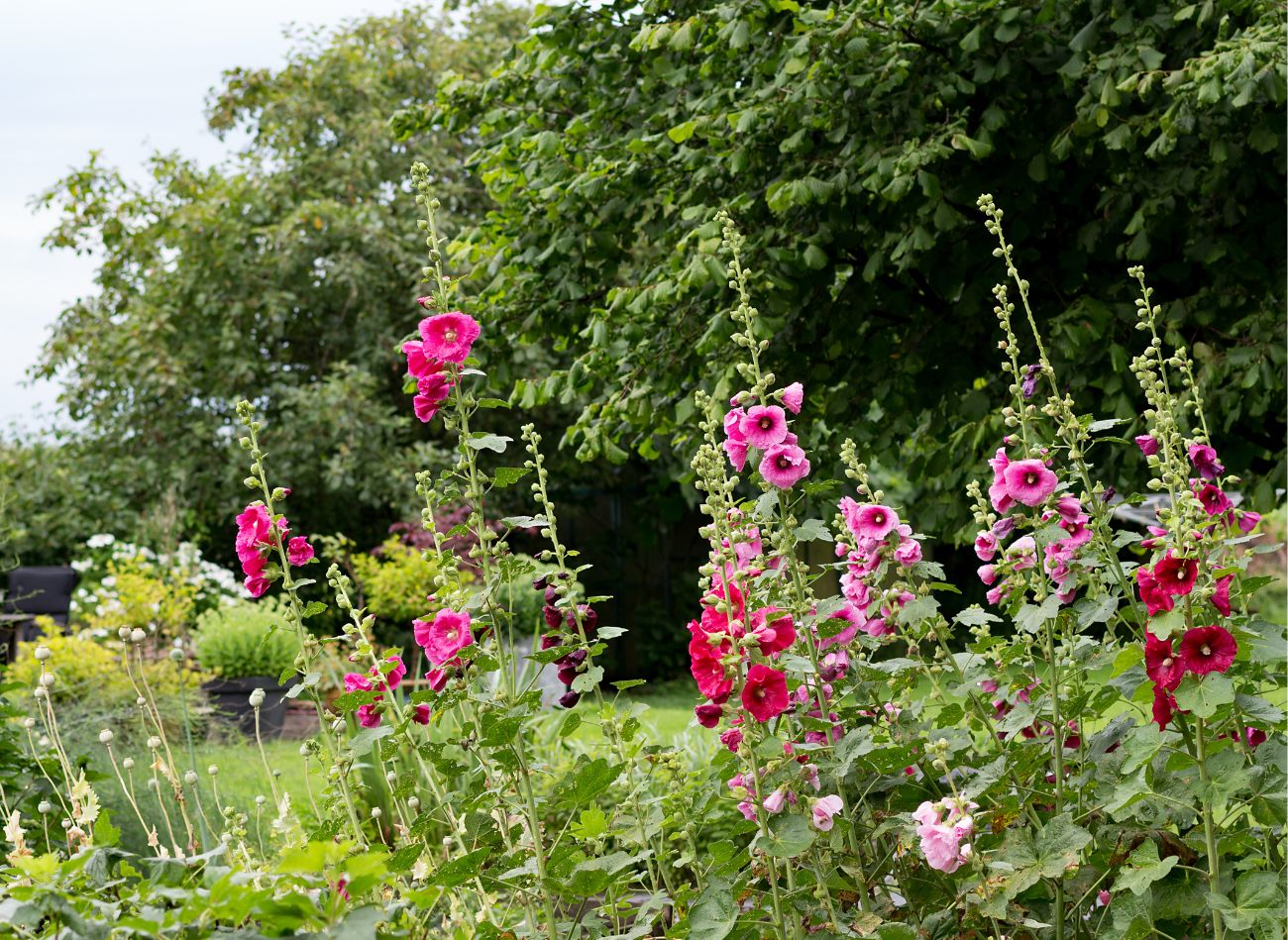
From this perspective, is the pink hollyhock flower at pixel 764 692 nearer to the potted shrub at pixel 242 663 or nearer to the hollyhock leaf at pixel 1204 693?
the hollyhock leaf at pixel 1204 693

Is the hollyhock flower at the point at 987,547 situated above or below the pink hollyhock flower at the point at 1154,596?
above

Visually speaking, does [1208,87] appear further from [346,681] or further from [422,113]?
[422,113]

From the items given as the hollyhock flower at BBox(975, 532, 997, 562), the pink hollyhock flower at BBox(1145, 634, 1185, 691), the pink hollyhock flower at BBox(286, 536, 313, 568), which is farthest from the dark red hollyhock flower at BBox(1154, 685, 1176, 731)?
the pink hollyhock flower at BBox(286, 536, 313, 568)

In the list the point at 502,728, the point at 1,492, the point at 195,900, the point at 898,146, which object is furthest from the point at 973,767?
the point at 1,492

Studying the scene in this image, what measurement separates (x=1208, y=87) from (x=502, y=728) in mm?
2698

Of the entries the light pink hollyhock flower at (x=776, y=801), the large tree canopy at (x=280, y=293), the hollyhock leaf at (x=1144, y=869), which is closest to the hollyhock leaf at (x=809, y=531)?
the light pink hollyhock flower at (x=776, y=801)

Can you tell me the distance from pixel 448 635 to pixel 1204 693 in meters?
1.01

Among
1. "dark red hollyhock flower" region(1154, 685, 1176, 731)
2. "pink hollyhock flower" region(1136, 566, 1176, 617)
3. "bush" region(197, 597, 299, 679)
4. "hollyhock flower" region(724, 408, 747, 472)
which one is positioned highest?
"hollyhock flower" region(724, 408, 747, 472)

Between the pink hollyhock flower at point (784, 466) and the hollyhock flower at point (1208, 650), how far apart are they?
1.74ft

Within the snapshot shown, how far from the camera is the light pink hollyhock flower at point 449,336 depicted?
1.72 metres

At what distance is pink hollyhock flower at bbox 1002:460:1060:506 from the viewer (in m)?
1.73

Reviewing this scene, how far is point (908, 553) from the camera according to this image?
71.6 inches

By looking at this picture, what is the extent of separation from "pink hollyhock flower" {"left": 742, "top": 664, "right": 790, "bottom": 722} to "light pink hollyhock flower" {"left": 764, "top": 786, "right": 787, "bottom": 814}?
0.10 m

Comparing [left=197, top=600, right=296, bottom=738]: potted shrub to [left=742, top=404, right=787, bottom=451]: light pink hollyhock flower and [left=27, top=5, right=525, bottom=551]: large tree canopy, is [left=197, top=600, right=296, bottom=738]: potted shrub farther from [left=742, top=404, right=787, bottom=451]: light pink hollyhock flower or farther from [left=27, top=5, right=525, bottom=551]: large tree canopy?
[left=742, top=404, right=787, bottom=451]: light pink hollyhock flower
